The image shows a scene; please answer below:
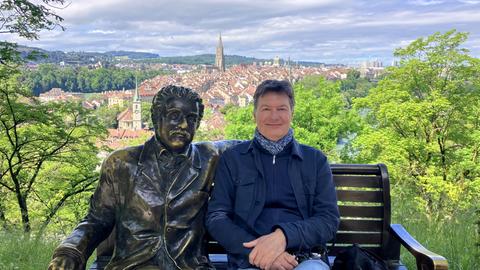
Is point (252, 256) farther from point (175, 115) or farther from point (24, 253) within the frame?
point (24, 253)

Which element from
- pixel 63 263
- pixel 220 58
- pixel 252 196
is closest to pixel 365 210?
pixel 252 196

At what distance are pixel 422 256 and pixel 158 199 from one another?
5.03 ft

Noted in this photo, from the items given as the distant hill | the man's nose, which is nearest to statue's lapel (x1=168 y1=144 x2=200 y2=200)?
the man's nose

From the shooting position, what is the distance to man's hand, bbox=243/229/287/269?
A: 2508mm

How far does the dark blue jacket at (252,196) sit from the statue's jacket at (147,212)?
134 millimetres

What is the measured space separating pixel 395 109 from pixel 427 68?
2.10 m

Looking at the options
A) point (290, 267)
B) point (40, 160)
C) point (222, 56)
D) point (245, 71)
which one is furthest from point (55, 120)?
point (222, 56)

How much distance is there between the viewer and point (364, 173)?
3.50 m

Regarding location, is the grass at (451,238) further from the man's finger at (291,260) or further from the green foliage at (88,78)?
the green foliage at (88,78)

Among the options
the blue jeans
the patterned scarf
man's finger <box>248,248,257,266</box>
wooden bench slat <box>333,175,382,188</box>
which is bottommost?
the blue jeans

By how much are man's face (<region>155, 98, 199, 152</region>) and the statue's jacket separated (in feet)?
0.41

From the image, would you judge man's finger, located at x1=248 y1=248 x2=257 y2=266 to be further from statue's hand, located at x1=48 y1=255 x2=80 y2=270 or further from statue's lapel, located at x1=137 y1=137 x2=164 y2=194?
statue's hand, located at x1=48 y1=255 x2=80 y2=270

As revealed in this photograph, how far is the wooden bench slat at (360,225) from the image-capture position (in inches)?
137

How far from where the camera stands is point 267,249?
251 cm
